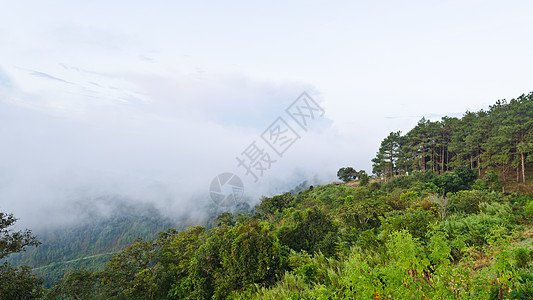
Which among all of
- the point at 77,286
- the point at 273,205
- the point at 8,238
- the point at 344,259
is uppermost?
the point at 8,238

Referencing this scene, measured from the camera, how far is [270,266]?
7582 millimetres

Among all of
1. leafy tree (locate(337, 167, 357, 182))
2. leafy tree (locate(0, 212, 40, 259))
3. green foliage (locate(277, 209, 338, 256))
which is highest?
leafy tree (locate(337, 167, 357, 182))

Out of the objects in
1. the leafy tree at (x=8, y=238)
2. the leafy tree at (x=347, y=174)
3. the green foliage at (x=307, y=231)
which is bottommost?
the green foliage at (x=307, y=231)

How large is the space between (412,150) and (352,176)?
15837mm

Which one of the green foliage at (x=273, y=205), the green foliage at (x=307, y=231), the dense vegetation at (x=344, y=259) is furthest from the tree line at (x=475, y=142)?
the green foliage at (x=307, y=231)

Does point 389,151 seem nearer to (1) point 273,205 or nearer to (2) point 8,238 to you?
(1) point 273,205

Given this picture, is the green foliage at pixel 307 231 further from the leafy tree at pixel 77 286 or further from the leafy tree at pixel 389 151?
the leafy tree at pixel 389 151

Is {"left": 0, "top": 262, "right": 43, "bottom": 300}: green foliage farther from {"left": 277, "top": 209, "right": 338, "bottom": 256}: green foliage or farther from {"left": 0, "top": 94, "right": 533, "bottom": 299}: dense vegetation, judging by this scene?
{"left": 277, "top": 209, "right": 338, "bottom": 256}: green foliage

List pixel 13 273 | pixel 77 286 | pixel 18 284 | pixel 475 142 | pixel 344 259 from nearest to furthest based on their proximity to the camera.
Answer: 1. pixel 18 284
2. pixel 13 273
3. pixel 344 259
4. pixel 77 286
5. pixel 475 142

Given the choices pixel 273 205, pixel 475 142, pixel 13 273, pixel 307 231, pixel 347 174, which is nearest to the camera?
pixel 13 273

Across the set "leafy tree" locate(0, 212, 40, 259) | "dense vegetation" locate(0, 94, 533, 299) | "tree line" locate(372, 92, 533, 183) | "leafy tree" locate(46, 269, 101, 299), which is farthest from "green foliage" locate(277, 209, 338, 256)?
"tree line" locate(372, 92, 533, 183)

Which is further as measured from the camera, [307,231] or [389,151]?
[389,151]

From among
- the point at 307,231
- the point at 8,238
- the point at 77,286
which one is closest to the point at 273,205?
the point at 307,231

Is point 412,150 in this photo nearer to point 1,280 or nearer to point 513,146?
point 513,146
